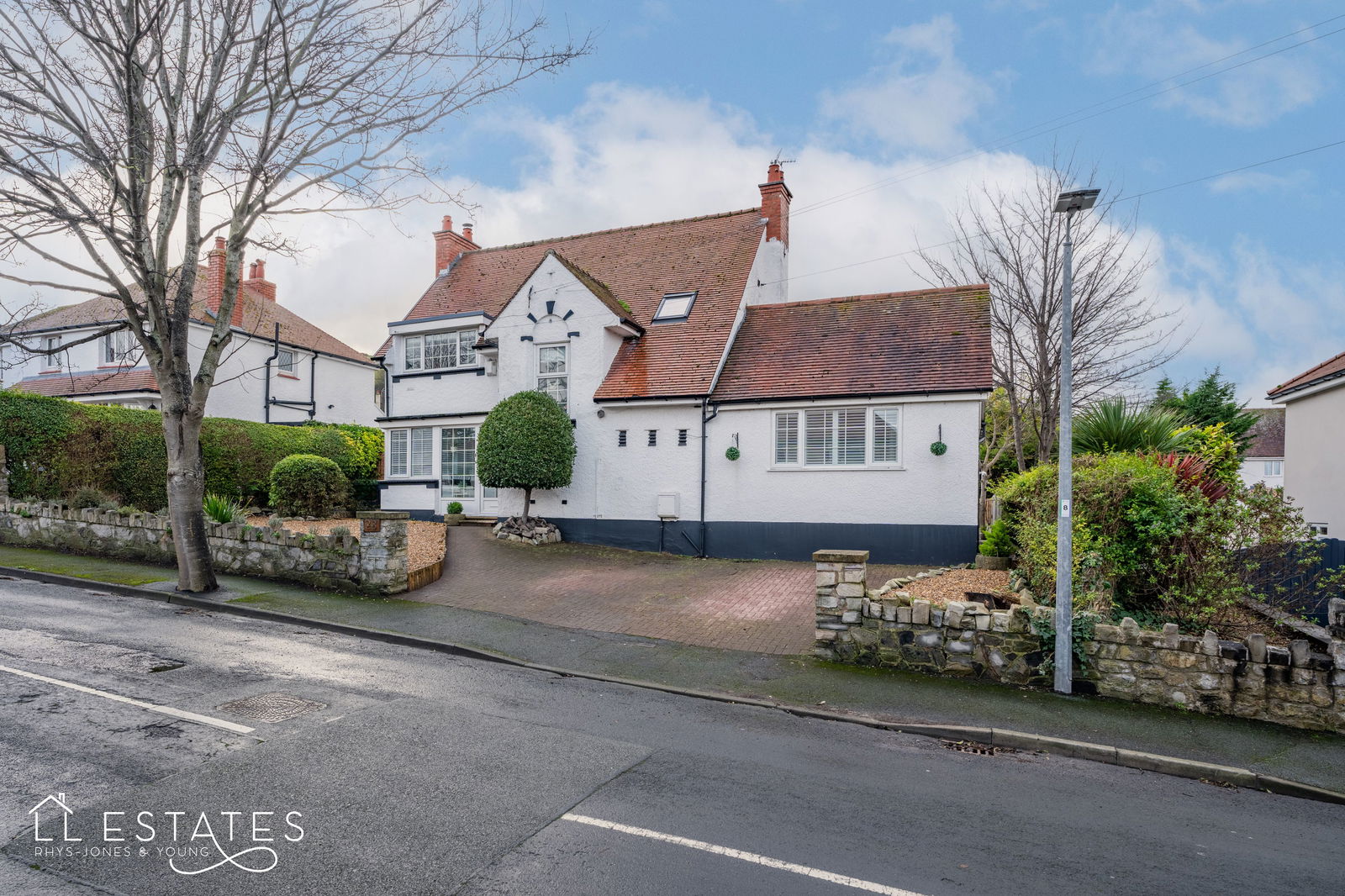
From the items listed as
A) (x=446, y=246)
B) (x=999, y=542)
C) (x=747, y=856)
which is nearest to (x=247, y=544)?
(x=747, y=856)

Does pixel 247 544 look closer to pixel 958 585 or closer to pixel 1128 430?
pixel 958 585

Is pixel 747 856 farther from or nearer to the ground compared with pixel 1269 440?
nearer to the ground

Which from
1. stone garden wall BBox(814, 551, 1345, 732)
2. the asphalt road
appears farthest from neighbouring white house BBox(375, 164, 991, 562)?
the asphalt road

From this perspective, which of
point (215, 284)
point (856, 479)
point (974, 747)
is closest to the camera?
point (974, 747)

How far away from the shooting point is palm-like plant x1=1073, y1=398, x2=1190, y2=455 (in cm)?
1183

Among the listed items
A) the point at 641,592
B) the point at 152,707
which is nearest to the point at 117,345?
the point at 641,592

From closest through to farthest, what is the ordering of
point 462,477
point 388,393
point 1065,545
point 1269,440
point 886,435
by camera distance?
point 1065,545 → point 886,435 → point 462,477 → point 388,393 → point 1269,440

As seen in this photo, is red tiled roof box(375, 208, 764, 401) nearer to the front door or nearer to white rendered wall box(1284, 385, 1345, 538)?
the front door

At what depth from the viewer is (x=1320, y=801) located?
5.79 meters

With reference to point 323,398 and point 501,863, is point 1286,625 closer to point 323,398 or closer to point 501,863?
point 501,863

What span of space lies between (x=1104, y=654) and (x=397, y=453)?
1933 cm

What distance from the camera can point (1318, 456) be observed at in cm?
1368

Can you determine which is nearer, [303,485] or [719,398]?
[719,398]

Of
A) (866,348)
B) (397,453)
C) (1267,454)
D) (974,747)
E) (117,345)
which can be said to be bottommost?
(974,747)
